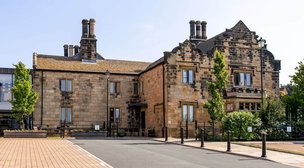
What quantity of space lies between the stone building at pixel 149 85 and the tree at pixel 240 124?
195 inches

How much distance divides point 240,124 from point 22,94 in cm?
1762

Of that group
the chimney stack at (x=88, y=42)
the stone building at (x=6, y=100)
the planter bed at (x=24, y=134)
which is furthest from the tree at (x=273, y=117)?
the stone building at (x=6, y=100)

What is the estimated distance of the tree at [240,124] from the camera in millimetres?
28391

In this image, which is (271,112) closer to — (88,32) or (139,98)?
(139,98)

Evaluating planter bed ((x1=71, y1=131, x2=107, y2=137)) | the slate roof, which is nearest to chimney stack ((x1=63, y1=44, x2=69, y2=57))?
the slate roof

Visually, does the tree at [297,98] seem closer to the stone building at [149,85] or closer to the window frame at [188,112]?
the stone building at [149,85]

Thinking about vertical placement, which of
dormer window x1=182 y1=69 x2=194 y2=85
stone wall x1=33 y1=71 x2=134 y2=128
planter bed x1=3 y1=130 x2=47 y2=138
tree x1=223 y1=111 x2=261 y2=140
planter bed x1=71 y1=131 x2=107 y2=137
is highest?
dormer window x1=182 y1=69 x2=194 y2=85

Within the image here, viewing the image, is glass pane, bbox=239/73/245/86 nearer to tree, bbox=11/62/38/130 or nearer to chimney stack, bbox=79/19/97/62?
chimney stack, bbox=79/19/97/62

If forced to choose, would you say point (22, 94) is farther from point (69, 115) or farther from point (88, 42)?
point (88, 42)

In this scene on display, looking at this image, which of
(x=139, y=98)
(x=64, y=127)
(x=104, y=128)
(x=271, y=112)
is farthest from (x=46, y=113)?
(x=271, y=112)

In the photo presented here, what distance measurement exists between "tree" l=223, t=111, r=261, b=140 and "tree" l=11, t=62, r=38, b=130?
16.0 metres

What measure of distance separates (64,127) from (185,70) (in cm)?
1225

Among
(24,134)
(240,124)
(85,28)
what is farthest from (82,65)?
(240,124)

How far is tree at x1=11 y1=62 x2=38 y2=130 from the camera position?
105 ft
